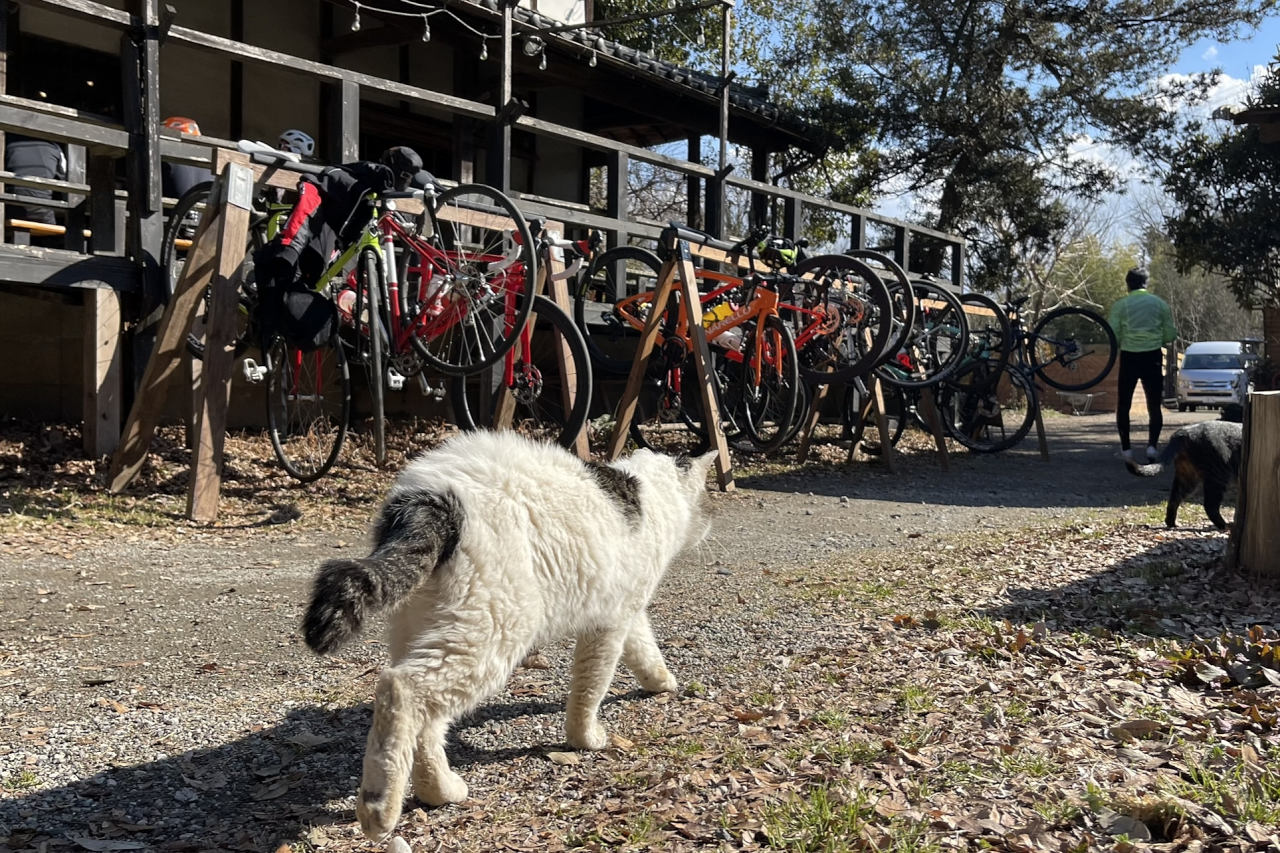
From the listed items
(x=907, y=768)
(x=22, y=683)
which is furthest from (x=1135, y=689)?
(x=22, y=683)

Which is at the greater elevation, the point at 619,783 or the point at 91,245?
the point at 91,245

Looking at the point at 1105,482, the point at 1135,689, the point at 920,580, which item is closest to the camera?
the point at 1135,689

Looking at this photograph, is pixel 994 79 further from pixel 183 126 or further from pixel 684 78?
pixel 183 126

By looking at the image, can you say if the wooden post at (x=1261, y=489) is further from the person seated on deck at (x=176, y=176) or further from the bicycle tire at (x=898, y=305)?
the person seated on deck at (x=176, y=176)

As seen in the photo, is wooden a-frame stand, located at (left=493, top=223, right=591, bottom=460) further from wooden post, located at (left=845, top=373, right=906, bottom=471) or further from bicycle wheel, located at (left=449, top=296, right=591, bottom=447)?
wooden post, located at (left=845, top=373, right=906, bottom=471)

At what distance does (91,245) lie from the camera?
24.5 ft

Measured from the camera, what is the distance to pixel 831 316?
9.27 metres

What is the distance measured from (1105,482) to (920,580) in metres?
6.70

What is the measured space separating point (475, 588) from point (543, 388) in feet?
18.5

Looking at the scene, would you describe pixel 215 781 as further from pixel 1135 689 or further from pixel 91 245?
pixel 91 245

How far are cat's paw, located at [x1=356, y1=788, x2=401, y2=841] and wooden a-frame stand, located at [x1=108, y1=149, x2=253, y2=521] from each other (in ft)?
15.0

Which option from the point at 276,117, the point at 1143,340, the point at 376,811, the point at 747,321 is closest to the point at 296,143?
the point at 747,321

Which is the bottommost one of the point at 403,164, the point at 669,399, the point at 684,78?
the point at 669,399

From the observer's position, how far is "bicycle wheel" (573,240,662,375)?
29.6 feet
